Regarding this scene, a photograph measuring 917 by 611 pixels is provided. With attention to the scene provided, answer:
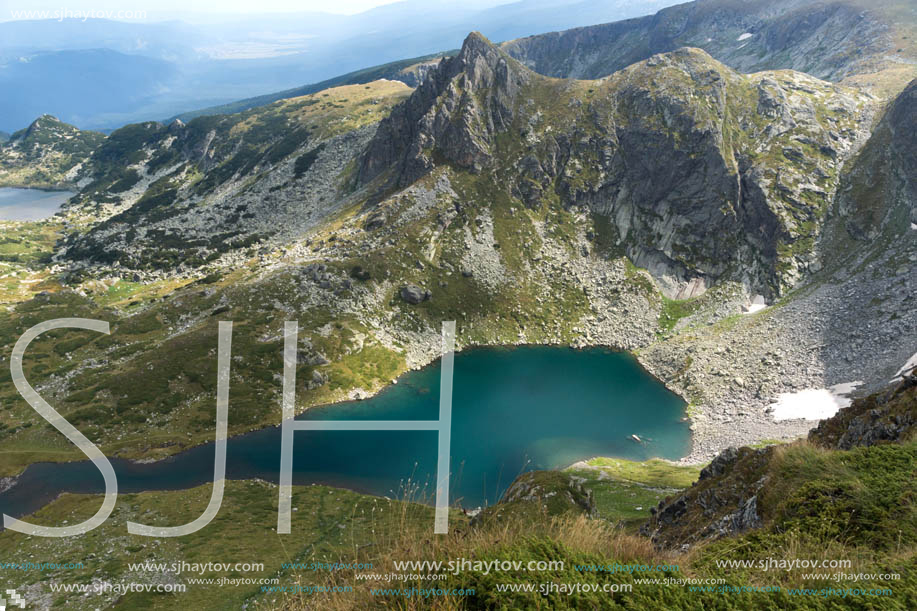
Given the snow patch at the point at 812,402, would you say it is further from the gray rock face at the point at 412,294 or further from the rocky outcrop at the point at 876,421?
the gray rock face at the point at 412,294

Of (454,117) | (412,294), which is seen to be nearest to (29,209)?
(454,117)

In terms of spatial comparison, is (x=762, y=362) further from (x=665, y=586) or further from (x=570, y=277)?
(x=665, y=586)

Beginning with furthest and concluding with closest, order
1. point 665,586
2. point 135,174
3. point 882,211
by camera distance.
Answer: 1. point 135,174
2. point 882,211
3. point 665,586

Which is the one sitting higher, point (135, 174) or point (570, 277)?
point (135, 174)

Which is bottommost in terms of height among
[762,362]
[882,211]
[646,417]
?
[646,417]

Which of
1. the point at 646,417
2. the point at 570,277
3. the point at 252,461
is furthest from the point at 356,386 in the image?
the point at 570,277

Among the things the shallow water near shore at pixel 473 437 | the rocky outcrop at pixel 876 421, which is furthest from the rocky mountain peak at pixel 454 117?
the rocky outcrop at pixel 876 421
